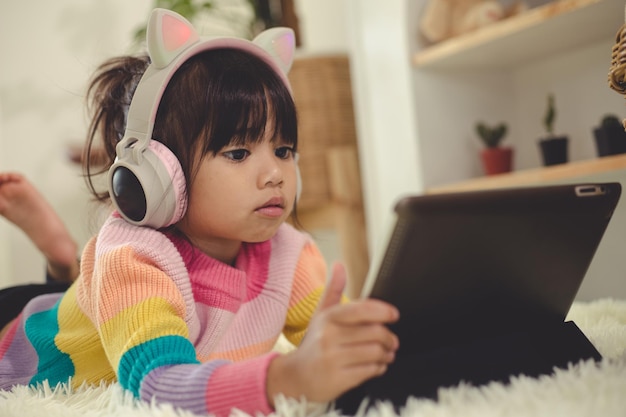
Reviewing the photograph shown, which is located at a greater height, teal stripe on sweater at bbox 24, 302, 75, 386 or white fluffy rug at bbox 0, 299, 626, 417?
white fluffy rug at bbox 0, 299, 626, 417

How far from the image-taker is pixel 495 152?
1.55 metres

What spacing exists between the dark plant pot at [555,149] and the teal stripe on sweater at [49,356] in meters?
1.07

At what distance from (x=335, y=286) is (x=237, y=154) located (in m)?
0.30

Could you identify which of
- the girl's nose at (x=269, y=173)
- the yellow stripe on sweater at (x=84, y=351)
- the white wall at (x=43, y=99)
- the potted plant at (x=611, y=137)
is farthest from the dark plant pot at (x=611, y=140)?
the white wall at (x=43, y=99)

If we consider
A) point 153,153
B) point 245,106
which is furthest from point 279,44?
point 153,153

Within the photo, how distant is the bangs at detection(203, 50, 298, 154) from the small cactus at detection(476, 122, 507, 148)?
901mm

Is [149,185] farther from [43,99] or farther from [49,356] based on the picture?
[43,99]

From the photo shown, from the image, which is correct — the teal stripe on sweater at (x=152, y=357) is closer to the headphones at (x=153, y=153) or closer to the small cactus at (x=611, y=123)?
the headphones at (x=153, y=153)

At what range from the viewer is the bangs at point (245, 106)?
0.74 m

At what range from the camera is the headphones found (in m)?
0.70

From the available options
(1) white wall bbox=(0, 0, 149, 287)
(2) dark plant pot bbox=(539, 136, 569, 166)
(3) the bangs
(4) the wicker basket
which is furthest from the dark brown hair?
(1) white wall bbox=(0, 0, 149, 287)

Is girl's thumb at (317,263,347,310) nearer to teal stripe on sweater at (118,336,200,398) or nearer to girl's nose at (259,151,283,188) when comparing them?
teal stripe on sweater at (118,336,200,398)

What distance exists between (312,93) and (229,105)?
112 cm

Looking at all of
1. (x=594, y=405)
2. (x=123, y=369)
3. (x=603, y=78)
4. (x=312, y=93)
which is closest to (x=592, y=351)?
(x=594, y=405)
